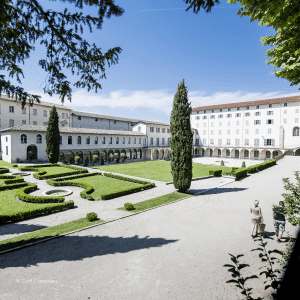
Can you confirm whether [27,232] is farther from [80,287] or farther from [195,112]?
[195,112]

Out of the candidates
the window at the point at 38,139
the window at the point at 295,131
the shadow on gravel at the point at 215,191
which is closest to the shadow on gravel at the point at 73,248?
the shadow on gravel at the point at 215,191

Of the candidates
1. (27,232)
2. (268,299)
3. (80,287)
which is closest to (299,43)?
(268,299)

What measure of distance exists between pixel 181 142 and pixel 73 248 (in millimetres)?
10955

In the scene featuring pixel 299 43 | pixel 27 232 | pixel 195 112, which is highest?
pixel 195 112

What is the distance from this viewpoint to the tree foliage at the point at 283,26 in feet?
8.70

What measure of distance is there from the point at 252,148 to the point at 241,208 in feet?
136

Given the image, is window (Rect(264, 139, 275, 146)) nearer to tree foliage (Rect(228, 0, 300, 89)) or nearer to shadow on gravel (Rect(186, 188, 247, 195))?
shadow on gravel (Rect(186, 188, 247, 195))

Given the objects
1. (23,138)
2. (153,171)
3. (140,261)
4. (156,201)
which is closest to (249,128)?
(153,171)

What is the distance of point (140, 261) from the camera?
6.41m

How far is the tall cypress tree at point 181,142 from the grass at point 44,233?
784cm

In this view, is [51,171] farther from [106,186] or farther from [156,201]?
[156,201]

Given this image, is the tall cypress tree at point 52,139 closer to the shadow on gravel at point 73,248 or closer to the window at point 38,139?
the window at point 38,139

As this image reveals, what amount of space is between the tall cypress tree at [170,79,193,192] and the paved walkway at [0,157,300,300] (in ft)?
16.7

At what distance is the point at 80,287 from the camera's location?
5211 mm
